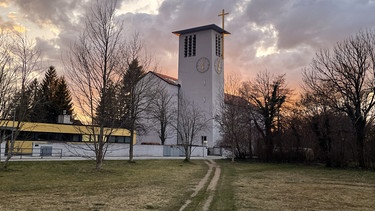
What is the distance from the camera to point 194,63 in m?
66.5

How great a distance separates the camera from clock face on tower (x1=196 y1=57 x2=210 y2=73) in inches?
2552

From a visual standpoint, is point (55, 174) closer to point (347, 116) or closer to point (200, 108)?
point (347, 116)

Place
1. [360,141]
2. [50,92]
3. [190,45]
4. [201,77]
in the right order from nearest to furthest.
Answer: [360,141] → [50,92] → [201,77] → [190,45]

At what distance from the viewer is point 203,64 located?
65.2m

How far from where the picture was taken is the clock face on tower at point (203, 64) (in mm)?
64812

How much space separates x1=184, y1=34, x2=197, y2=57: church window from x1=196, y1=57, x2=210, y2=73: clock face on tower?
2.27m

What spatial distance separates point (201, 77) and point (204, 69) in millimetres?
1538

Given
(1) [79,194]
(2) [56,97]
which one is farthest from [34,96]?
(2) [56,97]

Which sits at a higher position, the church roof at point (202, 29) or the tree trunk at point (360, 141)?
the church roof at point (202, 29)

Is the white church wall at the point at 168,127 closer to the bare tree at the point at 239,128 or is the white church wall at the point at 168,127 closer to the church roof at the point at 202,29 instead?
the church roof at the point at 202,29

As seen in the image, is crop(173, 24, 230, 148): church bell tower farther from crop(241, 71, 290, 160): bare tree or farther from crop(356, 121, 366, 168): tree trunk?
crop(356, 121, 366, 168): tree trunk

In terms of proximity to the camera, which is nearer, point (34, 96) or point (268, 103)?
point (34, 96)

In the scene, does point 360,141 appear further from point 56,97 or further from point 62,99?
point 56,97

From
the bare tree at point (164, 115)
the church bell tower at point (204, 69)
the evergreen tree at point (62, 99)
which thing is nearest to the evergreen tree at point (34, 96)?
the bare tree at point (164, 115)
